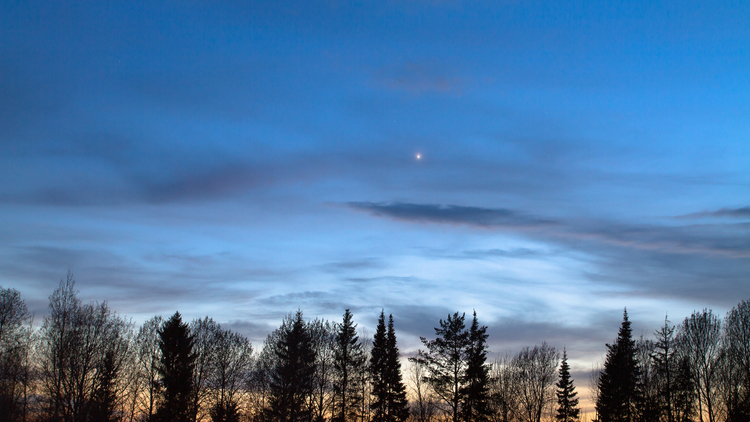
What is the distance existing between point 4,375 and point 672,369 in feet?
233

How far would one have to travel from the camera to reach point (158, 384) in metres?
51.7

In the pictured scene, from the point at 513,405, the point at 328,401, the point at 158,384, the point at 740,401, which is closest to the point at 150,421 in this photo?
the point at 158,384

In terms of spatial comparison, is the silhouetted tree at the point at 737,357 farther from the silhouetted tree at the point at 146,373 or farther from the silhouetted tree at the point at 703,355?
the silhouetted tree at the point at 146,373

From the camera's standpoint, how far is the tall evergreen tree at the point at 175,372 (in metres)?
50.8

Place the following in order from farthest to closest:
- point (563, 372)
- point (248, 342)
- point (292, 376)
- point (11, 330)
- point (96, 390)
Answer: point (563, 372) < point (248, 342) < point (292, 376) < point (11, 330) < point (96, 390)

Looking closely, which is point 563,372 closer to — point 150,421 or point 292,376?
point 292,376

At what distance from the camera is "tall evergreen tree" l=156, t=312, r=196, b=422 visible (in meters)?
50.8

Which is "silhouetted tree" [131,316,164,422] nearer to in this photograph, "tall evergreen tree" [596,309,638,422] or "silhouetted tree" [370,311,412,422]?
"silhouetted tree" [370,311,412,422]

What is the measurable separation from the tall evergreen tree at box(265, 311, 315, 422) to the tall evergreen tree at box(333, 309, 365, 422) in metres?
3.00

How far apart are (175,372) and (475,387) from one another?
31.6m

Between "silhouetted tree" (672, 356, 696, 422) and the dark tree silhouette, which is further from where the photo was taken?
"silhouetted tree" (672, 356, 696, 422)

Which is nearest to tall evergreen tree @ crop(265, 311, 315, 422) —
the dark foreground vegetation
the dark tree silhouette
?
the dark foreground vegetation

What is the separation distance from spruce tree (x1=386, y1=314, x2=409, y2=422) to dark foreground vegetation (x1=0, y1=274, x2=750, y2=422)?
12 cm

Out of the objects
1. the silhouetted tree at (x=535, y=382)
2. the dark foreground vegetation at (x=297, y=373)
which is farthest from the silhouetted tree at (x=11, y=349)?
the silhouetted tree at (x=535, y=382)
